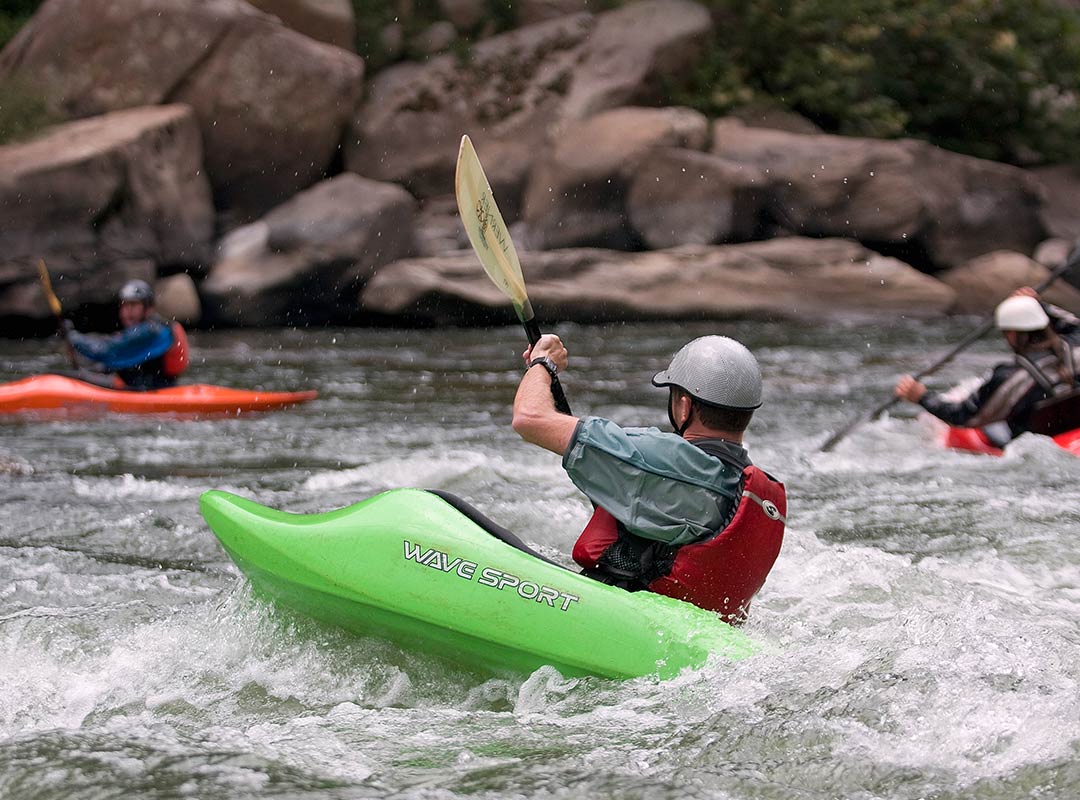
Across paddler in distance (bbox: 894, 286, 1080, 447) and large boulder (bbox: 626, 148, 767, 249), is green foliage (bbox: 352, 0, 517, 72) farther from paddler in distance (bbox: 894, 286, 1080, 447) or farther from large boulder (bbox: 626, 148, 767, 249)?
paddler in distance (bbox: 894, 286, 1080, 447)

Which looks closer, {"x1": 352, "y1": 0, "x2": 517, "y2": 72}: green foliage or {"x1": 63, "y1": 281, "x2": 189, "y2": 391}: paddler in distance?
{"x1": 63, "y1": 281, "x2": 189, "y2": 391}: paddler in distance

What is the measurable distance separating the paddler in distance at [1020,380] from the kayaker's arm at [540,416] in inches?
147

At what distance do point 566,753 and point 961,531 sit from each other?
10.3 ft

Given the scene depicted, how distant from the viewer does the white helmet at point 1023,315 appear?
6793 millimetres

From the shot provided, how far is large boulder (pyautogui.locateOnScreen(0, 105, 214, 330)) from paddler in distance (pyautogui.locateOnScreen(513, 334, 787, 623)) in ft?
34.2

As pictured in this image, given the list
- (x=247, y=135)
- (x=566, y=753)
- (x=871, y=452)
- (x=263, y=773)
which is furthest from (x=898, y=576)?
(x=247, y=135)

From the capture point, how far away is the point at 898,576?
4723 millimetres

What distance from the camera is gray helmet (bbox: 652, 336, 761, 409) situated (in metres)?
3.39

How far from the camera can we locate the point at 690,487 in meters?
3.35

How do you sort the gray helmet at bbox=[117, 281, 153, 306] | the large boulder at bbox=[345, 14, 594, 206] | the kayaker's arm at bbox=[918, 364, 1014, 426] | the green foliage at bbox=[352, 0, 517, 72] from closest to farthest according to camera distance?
the kayaker's arm at bbox=[918, 364, 1014, 426] → the gray helmet at bbox=[117, 281, 153, 306] → the large boulder at bbox=[345, 14, 594, 206] → the green foliage at bbox=[352, 0, 517, 72]

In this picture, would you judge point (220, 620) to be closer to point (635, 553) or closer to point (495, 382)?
point (635, 553)

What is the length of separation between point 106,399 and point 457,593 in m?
5.68

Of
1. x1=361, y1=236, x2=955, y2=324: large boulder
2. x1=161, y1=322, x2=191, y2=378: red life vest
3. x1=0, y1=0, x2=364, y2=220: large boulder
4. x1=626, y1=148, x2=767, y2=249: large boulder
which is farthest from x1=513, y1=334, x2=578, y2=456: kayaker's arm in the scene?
x1=0, y1=0, x2=364, y2=220: large boulder

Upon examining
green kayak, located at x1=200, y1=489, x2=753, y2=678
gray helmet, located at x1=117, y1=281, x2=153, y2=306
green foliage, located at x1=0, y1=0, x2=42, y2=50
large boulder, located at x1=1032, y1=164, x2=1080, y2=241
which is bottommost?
large boulder, located at x1=1032, y1=164, x2=1080, y2=241
